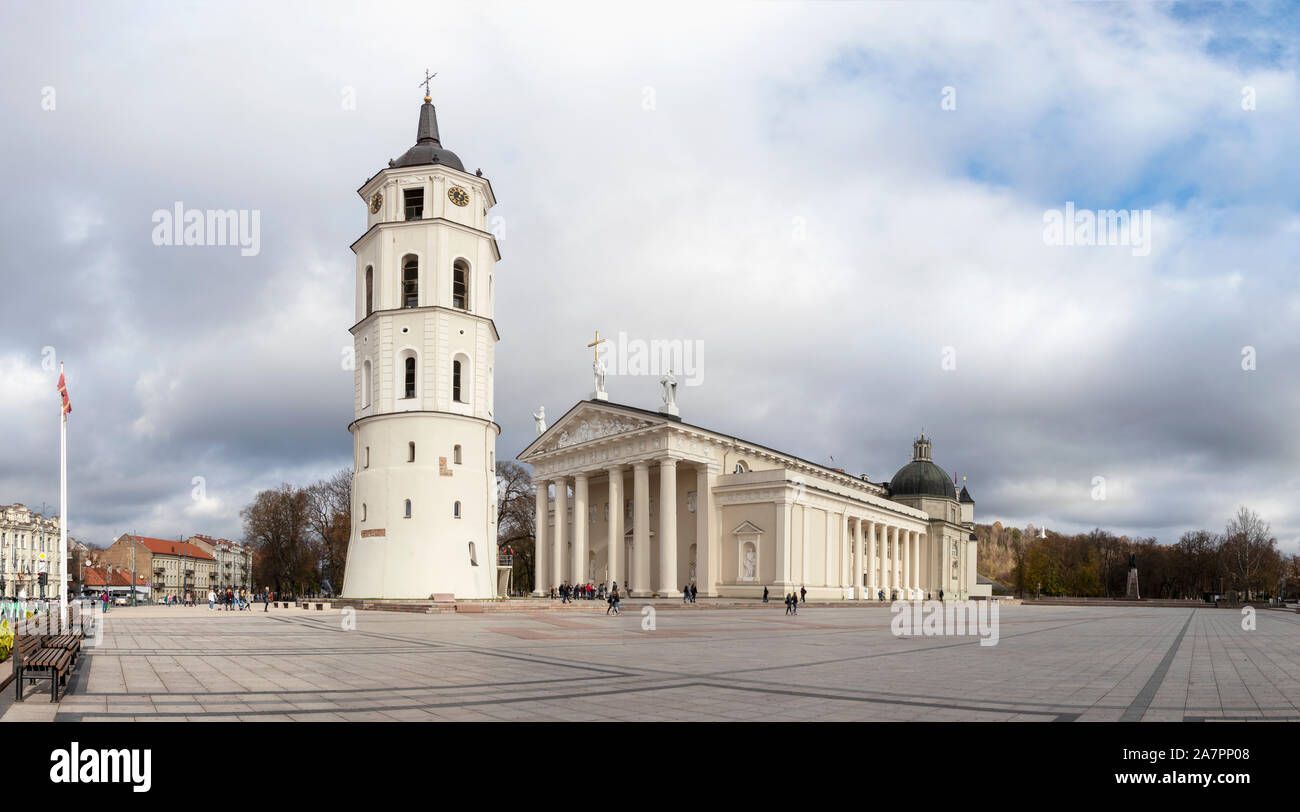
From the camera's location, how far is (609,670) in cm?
1438

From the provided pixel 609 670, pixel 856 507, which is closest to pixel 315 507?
pixel 856 507

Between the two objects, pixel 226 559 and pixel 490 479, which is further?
pixel 226 559

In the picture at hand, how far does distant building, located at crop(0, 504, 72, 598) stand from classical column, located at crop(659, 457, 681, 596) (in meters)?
96.4

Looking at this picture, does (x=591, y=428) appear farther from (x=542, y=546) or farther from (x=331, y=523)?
(x=331, y=523)

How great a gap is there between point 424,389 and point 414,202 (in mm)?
9961

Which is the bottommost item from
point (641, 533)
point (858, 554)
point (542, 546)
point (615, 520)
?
point (858, 554)

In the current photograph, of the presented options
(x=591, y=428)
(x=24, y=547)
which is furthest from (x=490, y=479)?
(x=24, y=547)

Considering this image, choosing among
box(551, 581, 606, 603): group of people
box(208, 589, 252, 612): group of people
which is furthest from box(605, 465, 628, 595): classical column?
box(208, 589, 252, 612): group of people

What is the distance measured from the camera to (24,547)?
12412 cm

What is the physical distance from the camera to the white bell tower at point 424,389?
138 ft

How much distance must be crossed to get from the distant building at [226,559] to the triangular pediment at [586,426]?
12582 cm
